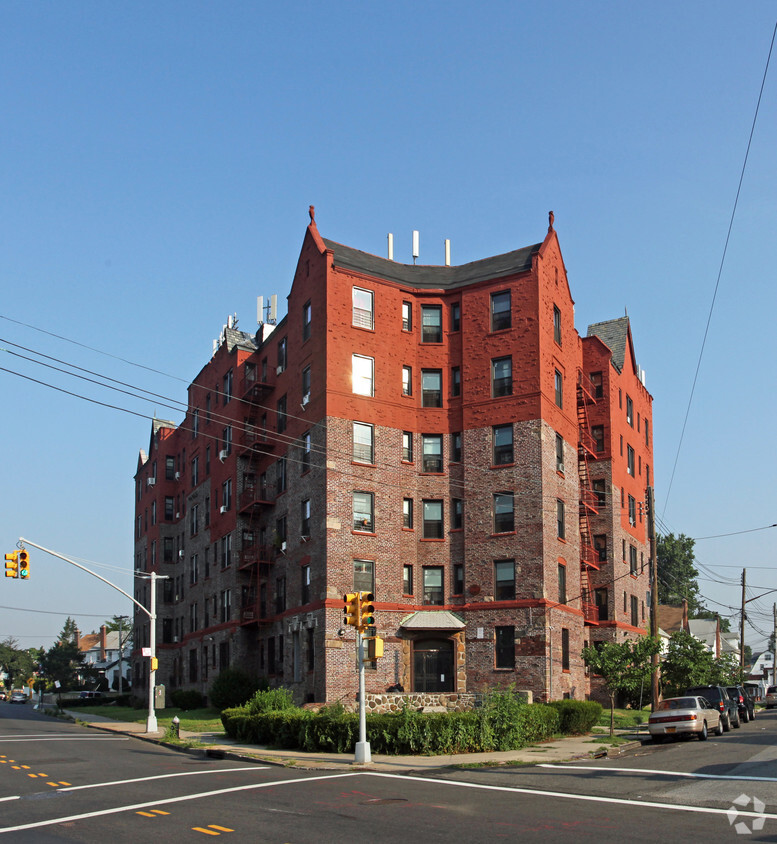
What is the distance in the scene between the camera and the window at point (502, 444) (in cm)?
4269

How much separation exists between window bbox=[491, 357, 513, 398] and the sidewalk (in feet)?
53.0

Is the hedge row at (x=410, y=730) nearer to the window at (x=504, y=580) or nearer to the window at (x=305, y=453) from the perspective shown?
the window at (x=504, y=580)

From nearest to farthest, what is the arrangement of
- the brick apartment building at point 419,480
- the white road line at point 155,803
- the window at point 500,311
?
the white road line at point 155,803 < the brick apartment building at point 419,480 < the window at point 500,311

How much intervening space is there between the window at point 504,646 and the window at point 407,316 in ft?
48.9

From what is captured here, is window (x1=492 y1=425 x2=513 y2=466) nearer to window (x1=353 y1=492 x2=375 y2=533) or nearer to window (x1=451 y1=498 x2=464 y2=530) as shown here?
window (x1=451 y1=498 x2=464 y2=530)

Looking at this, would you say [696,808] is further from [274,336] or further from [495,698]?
[274,336]

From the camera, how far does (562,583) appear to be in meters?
43.2

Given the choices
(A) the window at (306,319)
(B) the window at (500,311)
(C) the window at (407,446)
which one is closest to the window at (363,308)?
(A) the window at (306,319)

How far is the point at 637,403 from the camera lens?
64.8 metres

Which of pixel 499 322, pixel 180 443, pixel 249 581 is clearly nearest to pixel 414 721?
pixel 499 322

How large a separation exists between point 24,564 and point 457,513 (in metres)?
19.4

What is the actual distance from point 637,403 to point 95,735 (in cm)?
4114

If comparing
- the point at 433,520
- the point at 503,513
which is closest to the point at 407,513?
the point at 433,520

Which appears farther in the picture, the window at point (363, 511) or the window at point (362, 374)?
the window at point (362, 374)
